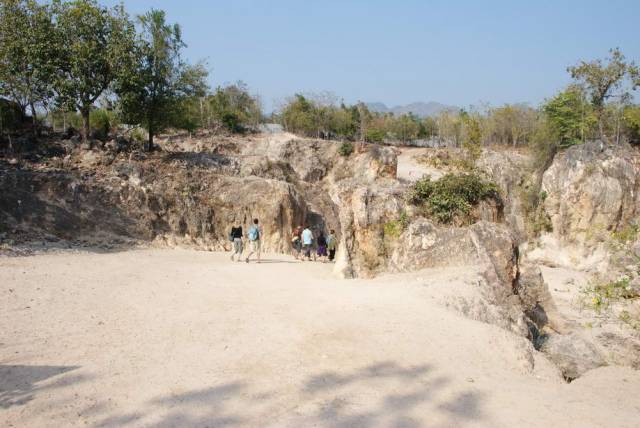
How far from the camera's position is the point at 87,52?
24938 millimetres

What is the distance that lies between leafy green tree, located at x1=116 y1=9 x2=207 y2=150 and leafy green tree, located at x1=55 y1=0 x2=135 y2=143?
100 cm

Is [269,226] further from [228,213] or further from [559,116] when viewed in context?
[559,116]

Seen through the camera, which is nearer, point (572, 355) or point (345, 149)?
point (572, 355)

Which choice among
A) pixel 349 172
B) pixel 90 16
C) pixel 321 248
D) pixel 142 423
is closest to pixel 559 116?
pixel 349 172

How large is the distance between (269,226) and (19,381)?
17394mm

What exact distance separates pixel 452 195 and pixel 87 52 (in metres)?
20.5

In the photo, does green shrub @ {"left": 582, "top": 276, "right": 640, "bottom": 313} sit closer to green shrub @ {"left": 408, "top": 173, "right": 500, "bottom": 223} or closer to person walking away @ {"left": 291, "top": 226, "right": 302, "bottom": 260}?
green shrub @ {"left": 408, "top": 173, "right": 500, "bottom": 223}

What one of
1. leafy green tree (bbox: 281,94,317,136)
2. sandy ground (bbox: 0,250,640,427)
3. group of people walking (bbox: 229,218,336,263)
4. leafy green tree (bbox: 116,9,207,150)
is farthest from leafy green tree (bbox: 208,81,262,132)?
sandy ground (bbox: 0,250,640,427)

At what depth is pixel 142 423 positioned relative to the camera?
20.1ft

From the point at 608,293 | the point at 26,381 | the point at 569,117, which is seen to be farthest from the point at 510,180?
the point at 26,381

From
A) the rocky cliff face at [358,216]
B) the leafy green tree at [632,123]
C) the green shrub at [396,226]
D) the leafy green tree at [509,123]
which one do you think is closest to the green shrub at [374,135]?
the leafy green tree at [509,123]

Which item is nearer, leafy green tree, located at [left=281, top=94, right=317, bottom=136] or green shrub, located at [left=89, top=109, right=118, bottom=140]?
green shrub, located at [left=89, top=109, right=118, bottom=140]

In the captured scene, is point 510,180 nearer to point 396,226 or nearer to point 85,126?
point 396,226

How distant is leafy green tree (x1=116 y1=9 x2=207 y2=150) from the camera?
90.0ft
